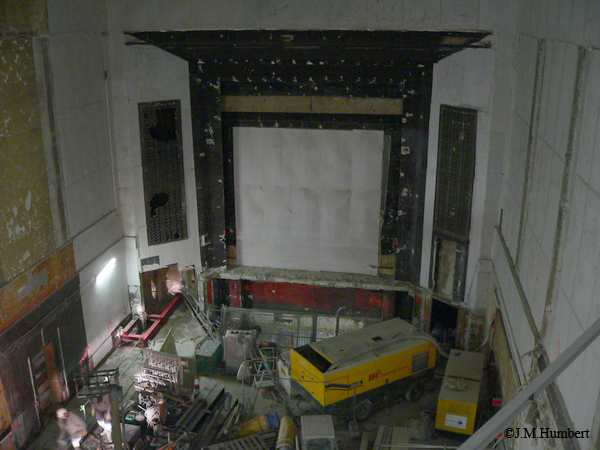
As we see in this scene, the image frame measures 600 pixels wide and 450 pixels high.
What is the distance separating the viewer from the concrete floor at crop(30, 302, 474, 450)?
34.6 feet

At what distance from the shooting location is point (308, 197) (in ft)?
45.0

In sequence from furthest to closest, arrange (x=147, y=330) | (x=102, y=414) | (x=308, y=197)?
(x=147, y=330) < (x=308, y=197) < (x=102, y=414)

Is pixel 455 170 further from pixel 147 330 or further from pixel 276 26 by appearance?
pixel 147 330

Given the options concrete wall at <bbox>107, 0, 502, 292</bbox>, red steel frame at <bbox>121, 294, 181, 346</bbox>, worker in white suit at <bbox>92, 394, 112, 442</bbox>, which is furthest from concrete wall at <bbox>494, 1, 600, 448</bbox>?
red steel frame at <bbox>121, 294, 181, 346</bbox>

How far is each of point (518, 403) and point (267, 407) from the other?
330 inches

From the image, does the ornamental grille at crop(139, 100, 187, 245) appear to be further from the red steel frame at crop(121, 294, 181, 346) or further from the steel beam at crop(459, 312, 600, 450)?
the steel beam at crop(459, 312, 600, 450)

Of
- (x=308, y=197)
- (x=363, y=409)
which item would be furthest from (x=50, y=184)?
(x=363, y=409)

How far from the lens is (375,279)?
1395 cm

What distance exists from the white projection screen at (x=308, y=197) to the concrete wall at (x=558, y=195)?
367cm

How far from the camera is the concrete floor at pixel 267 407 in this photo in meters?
10.6

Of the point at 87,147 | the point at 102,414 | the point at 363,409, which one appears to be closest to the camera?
the point at 102,414

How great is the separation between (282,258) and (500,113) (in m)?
5.90

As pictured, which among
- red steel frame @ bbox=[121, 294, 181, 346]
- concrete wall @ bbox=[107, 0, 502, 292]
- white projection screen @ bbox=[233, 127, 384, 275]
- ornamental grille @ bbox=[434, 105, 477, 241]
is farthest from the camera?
red steel frame @ bbox=[121, 294, 181, 346]

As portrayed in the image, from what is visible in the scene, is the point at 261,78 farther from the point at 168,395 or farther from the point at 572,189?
the point at 572,189
